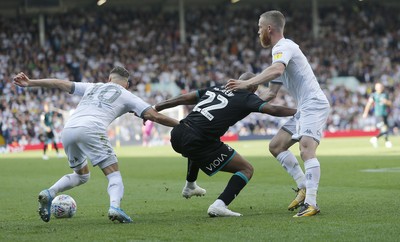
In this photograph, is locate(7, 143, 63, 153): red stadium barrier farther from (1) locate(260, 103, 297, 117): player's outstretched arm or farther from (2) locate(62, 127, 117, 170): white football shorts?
(1) locate(260, 103, 297, 117): player's outstretched arm

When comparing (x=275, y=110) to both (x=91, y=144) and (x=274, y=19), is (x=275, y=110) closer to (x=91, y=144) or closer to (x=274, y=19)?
(x=274, y=19)

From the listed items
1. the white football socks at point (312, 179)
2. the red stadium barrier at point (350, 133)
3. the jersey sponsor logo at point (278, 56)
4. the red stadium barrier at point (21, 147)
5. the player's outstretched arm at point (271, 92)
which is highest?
the jersey sponsor logo at point (278, 56)

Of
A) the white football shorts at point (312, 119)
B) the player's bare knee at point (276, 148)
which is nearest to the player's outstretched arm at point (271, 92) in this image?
the white football shorts at point (312, 119)

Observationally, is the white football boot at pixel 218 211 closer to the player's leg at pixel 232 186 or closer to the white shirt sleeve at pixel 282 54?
the player's leg at pixel 232 186

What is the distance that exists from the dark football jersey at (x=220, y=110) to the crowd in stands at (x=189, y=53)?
32.8m

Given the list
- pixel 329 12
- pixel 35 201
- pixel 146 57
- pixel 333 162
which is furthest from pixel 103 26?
pixel 35 201

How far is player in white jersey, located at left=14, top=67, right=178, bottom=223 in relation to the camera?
952 centimetres

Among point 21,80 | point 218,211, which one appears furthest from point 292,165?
point 21,80

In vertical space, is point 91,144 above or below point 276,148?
above

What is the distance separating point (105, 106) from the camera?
382 inches

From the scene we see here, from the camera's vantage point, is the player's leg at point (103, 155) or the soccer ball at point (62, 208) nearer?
the player's leg at point (103, 155)

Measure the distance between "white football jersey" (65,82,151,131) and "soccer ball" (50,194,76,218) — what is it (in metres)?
1.18

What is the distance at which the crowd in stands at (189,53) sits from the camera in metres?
45.8

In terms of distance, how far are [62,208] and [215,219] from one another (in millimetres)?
2140
